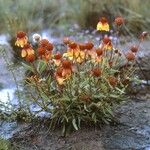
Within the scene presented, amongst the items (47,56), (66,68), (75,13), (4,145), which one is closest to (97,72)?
(66,68)

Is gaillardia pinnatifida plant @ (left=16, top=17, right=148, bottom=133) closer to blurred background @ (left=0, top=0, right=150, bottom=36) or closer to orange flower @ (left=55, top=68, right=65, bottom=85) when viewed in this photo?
orange flower @ (left=55, top=68, right=65, bottom=85)

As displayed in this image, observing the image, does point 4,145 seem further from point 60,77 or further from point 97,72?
point 97,72

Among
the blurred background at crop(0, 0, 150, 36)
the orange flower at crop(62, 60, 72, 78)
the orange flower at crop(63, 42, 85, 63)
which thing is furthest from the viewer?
the blurred background at crop(0, 0, 150, 36)

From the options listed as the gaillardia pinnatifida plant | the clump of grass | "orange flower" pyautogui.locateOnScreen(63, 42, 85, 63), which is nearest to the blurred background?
the gaillardia pinnatifida plant

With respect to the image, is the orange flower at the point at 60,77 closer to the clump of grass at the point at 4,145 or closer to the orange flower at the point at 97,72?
the orange flower at the point at 97,72

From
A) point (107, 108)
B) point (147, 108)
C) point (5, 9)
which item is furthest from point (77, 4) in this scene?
point (107, 108)

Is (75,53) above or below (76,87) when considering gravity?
above

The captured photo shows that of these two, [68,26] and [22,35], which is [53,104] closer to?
[22,35]

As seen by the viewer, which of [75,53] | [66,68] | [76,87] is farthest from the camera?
[76,87]

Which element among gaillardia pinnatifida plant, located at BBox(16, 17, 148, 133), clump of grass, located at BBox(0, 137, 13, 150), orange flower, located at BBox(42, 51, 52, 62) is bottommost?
clump of grass, located at BBox(0, 137, 13, 150)
